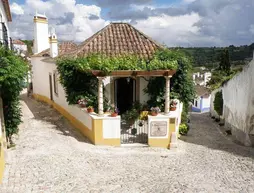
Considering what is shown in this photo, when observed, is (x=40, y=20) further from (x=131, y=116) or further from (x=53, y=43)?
(x=131, y=116)

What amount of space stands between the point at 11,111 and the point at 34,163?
9.52 feet

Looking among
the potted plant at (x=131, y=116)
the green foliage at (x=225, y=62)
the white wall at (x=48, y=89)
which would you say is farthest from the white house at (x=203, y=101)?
the potted plant at (x=131, y=116)

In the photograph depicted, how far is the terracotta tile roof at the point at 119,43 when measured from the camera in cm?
1403

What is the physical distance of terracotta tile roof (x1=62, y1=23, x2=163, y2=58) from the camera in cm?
1403

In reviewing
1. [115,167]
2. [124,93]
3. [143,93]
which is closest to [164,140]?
[115,167]

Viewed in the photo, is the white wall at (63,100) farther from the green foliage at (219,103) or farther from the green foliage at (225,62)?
the green foliage at (225,62)

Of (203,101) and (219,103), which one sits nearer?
(219,103)

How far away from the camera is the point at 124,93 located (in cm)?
1429

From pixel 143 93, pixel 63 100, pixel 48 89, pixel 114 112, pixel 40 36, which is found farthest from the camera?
pixel 40 36

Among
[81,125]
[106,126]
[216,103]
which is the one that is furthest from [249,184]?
[216,103]

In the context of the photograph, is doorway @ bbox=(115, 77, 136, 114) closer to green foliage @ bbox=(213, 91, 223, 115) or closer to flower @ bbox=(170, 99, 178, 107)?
flower @ bbox=(170, 99, 178, 107)

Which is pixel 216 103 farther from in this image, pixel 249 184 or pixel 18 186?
pixel 18 186

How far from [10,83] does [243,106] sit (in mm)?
12603

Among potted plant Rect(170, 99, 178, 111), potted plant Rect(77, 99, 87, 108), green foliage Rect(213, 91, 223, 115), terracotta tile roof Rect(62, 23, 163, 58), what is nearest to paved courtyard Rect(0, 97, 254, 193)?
potted plant Rect(77, 99, 87, 108)
